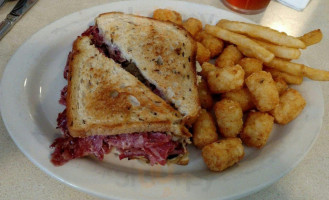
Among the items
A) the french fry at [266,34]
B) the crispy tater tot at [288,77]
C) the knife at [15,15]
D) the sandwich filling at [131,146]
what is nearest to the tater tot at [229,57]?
the french fry at [266,34]

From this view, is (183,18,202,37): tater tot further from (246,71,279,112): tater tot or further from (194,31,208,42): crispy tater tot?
(246,71,279,112): tater tot

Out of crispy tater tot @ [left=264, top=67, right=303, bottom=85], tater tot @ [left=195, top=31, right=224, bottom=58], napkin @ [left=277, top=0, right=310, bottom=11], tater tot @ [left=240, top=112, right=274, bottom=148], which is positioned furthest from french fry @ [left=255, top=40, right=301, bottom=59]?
napkin @ [left=277, top=0, right=310, bottom=11]

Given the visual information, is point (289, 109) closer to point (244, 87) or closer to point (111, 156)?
point (244, 87)

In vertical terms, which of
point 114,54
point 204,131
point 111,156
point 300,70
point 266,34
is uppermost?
point 266,34

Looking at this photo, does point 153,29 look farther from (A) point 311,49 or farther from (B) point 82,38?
(A) point 311,49

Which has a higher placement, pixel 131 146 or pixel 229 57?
pixel 229 57

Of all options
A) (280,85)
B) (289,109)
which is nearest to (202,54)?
(280,85)

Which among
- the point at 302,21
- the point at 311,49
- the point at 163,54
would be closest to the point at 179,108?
the point at 163,54
